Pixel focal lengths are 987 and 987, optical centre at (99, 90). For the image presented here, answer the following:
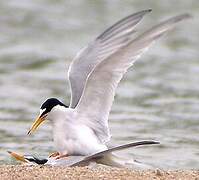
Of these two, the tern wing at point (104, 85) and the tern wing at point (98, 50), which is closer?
the tern wing at point (104, 85)

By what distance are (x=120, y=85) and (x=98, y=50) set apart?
4198 millimetres

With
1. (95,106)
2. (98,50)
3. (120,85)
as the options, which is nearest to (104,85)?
(95,106)

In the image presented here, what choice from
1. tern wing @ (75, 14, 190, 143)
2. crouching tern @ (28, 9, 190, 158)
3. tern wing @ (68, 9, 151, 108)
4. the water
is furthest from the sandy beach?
the water

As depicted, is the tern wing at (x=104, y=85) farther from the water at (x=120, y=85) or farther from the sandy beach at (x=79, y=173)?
the water at (x=120, y=85)

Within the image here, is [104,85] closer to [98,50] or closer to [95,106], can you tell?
[95,106]

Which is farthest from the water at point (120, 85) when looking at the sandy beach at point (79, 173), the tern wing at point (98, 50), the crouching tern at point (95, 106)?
the sandy beach at point (79, 173)

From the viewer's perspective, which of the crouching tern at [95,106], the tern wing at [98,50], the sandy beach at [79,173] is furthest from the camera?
the tern wing at [98,50]

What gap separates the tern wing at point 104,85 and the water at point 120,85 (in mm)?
1297

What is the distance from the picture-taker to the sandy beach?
6473 millimetres

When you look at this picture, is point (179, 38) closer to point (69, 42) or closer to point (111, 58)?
point (69, 42)

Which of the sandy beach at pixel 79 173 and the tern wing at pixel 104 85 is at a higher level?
the tern wing at pixel 104 85

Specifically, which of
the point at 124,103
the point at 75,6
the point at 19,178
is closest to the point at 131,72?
the point at 124,103

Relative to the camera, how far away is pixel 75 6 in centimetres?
1661

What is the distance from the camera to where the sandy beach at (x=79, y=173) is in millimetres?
6473
